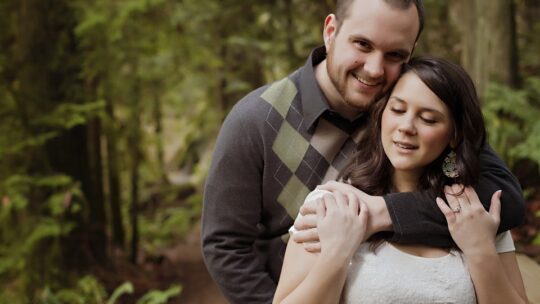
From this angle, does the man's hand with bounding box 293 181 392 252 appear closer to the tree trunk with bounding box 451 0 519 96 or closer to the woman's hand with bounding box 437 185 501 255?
the woman's hand with bounding box 437 185 501 255

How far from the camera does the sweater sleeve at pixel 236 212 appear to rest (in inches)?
112

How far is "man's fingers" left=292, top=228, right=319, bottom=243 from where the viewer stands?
7.61 feet

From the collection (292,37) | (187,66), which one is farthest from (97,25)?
(187,66)

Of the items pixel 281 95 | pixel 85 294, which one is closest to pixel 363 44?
pixel 281 95

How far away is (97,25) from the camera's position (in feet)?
20.1

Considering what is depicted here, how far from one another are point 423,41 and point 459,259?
522 centimetres

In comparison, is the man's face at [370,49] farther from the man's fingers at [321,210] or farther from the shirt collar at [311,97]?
the man's fingers at [321,210]

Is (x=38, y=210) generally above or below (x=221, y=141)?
below

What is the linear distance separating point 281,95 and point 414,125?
0.86m

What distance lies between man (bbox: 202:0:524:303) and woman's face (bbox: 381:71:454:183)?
0.77 feet

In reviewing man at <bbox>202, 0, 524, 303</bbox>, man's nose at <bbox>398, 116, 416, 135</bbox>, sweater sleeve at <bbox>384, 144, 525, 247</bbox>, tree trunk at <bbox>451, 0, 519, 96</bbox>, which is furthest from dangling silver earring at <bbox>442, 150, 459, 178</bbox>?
tree trunk at <bbox>451, 0, 519, 96</bbox>

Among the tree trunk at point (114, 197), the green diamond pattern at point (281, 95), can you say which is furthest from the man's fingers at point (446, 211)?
the tree trunk at point (114, 197)

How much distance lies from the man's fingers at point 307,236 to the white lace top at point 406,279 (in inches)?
7.3

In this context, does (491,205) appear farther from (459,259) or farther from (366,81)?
(366,81)
